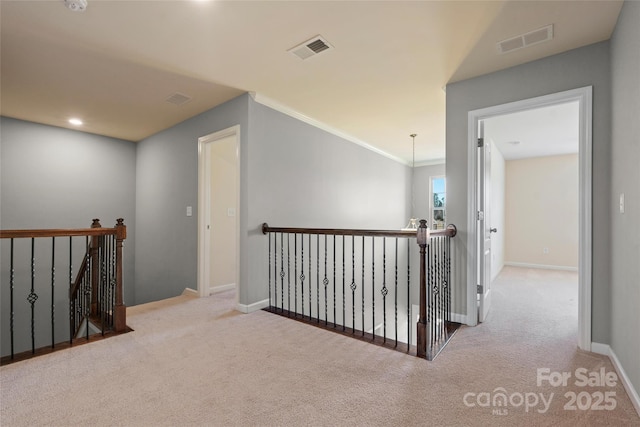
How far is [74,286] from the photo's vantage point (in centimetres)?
375

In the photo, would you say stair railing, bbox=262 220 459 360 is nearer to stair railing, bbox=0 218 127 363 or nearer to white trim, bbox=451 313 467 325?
white trim, bbox=451 313 467 325

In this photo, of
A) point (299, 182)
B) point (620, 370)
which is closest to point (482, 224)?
point (620, 370)

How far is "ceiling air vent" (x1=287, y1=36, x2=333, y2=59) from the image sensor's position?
2.36 metres

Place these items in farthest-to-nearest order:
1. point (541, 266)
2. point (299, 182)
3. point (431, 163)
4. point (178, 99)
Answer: point (431, 163), point (541, 266), point (299, 182), point (178, 99)

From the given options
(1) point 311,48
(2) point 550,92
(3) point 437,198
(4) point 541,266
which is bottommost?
(4) point 541,266

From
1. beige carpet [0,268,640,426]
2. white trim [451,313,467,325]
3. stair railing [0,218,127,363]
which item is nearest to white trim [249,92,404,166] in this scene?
stair railing [0,218,127,363]

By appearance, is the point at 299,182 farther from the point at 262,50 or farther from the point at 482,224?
the point at 482,224

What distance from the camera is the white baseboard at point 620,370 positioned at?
5.27 ft

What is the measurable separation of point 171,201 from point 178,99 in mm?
1566

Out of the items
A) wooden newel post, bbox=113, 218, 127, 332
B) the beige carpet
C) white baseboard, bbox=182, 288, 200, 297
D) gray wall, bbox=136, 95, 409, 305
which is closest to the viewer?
the beige carpet

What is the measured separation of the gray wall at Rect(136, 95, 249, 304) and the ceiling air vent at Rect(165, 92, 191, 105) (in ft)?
1.15

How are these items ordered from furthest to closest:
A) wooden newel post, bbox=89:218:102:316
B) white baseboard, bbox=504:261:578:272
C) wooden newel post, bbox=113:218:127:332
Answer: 1. white baseboard, bbox=504:261:578:272
2. wooden newel post, bbox=89:218:102:316
3. wooden newel post, bbox=113:218:127:332

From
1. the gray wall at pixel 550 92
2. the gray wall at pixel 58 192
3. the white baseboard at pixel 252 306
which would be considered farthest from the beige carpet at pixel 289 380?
the gray wall at pixel 58 192

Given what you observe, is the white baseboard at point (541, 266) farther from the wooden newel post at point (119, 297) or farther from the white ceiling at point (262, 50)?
the wooden newel post at point (119, 297)
